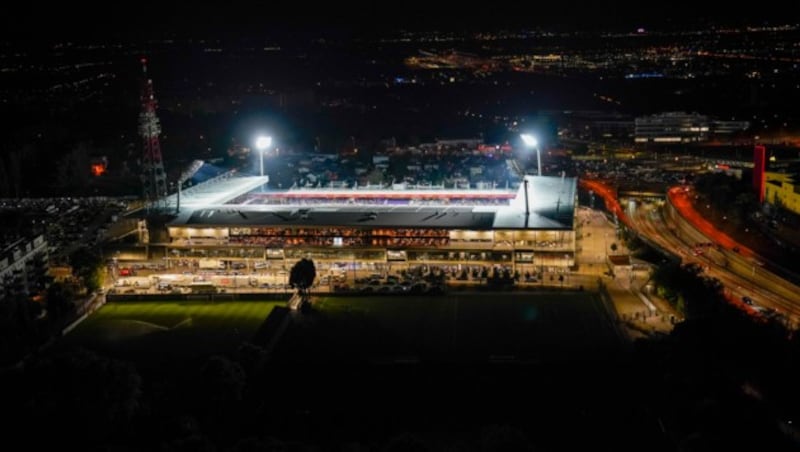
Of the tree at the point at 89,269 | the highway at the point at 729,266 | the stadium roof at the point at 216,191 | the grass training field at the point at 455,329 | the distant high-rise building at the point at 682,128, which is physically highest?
the distant high-rise building at the point at 682,128

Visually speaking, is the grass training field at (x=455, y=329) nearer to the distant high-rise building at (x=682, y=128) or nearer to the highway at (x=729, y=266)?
the highway at (x=729, y=266)

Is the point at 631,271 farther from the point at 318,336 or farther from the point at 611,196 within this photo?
the point at 611,196

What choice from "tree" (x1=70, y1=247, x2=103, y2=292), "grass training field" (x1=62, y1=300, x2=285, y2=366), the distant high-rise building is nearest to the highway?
"grass training field" (x1=62, y1=300, x2=285, y2=366)

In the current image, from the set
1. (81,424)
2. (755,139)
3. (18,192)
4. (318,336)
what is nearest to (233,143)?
(18,192)

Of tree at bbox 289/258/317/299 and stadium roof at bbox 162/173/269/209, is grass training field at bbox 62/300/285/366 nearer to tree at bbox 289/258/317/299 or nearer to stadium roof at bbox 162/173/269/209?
tree at bbox 289/258/317/299

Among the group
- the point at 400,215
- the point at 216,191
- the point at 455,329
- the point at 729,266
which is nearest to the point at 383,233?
the point at 400,215

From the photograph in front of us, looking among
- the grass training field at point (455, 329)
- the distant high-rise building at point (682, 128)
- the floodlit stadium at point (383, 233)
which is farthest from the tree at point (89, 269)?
the distant high-rise building at point (682, 128)
